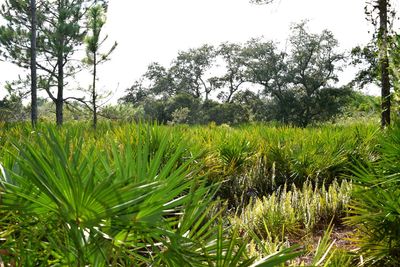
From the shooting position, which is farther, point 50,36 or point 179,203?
point 50,36

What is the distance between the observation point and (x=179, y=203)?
98cm

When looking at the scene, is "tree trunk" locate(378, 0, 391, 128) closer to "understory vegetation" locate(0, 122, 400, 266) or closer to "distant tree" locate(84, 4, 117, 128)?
"understory vegetation" locate(0, 122, 400, 266)

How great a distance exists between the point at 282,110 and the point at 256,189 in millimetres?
28806

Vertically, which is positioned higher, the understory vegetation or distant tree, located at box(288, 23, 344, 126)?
distant tree, located at box(288, 23, 344, 126)

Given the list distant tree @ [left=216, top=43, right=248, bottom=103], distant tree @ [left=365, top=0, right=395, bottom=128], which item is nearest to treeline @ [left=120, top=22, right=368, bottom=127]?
distant tree @ [left=216, top=43, right=248, bottom=103]

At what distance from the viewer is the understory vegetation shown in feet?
2.81

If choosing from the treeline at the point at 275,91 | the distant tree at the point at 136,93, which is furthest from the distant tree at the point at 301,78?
the distant tree at the point at 136,93

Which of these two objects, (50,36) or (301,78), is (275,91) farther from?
(50,36)

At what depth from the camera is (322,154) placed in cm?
699

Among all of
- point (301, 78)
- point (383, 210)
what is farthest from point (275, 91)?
point (383, 210)

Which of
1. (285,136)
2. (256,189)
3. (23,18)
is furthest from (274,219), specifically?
(23,18)

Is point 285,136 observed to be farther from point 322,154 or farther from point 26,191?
point 26,191

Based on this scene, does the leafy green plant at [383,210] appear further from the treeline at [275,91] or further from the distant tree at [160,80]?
the distant tree at [160,80]

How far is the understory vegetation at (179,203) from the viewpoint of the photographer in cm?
85
